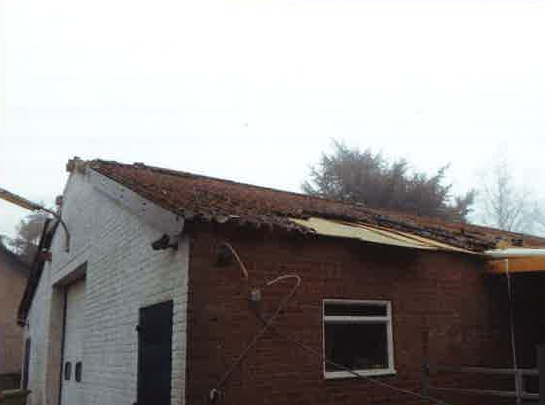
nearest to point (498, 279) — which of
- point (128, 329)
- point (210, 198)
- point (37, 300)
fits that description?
point (210, 198)

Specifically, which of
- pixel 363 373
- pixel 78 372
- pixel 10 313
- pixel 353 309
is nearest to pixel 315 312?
pixel 353 309

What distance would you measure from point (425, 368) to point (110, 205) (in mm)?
5750

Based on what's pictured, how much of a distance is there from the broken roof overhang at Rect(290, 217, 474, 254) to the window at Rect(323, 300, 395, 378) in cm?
92

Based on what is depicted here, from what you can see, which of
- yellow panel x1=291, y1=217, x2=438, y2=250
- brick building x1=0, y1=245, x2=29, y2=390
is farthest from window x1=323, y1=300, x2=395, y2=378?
brick building x1=0, y1=245, x2=29, y2=390

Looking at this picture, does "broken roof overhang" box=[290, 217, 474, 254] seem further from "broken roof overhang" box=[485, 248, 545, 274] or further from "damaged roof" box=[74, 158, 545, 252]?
"broken roof overhang" box=[485, 248, 545, 274]

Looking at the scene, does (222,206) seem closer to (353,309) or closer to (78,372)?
(353,309)

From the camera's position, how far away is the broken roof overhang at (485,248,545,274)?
8.88 metres

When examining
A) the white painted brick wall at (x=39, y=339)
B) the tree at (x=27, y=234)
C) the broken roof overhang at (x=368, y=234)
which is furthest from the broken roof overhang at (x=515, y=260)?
the tree at (x=27, y=234)

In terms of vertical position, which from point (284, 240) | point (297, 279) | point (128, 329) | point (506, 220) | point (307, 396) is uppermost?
point (506, 220)

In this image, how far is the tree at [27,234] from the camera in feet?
131

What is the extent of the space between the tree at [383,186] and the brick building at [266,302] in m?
21.1

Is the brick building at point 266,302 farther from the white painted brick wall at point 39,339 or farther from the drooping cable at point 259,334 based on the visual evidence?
the white painted brick wall at point 39,339

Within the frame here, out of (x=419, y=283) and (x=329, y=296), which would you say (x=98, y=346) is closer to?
(x=329, y=296)

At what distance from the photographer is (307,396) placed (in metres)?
7.31
